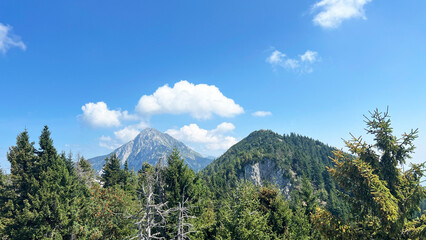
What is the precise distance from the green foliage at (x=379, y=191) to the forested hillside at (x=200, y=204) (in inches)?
1.8

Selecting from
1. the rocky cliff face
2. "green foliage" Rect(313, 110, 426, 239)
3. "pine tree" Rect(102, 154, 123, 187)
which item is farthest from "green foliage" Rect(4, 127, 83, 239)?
the rocky cliff face

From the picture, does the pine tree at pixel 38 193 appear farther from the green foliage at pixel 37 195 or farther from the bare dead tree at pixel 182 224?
the bare dead tree at pixel 182 224

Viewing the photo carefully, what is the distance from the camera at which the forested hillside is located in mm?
10727

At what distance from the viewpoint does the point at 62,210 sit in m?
22.4

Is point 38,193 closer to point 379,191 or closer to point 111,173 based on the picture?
point 111,173

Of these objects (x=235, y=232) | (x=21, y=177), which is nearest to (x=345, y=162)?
(x=235, y=232)

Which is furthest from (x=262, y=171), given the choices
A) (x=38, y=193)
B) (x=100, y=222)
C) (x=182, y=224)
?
(x=182, y=224)

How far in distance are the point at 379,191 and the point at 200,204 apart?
14314 millimetres

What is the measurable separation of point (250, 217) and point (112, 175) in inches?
1605

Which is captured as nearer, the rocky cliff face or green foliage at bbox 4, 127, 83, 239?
green foliage at bbox 4, 127, 83, 239

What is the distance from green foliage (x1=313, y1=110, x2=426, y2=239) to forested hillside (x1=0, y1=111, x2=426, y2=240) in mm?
45

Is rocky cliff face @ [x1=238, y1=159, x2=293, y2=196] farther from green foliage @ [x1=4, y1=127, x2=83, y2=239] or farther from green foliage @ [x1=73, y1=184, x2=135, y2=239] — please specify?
green foliage @ [x1=4, y1=127, x2=83, y2=239]

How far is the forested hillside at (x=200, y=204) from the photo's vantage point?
10.7m

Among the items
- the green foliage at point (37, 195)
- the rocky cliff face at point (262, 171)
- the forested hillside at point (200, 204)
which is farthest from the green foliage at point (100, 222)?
the rocky cliff face at point (262, 171)
